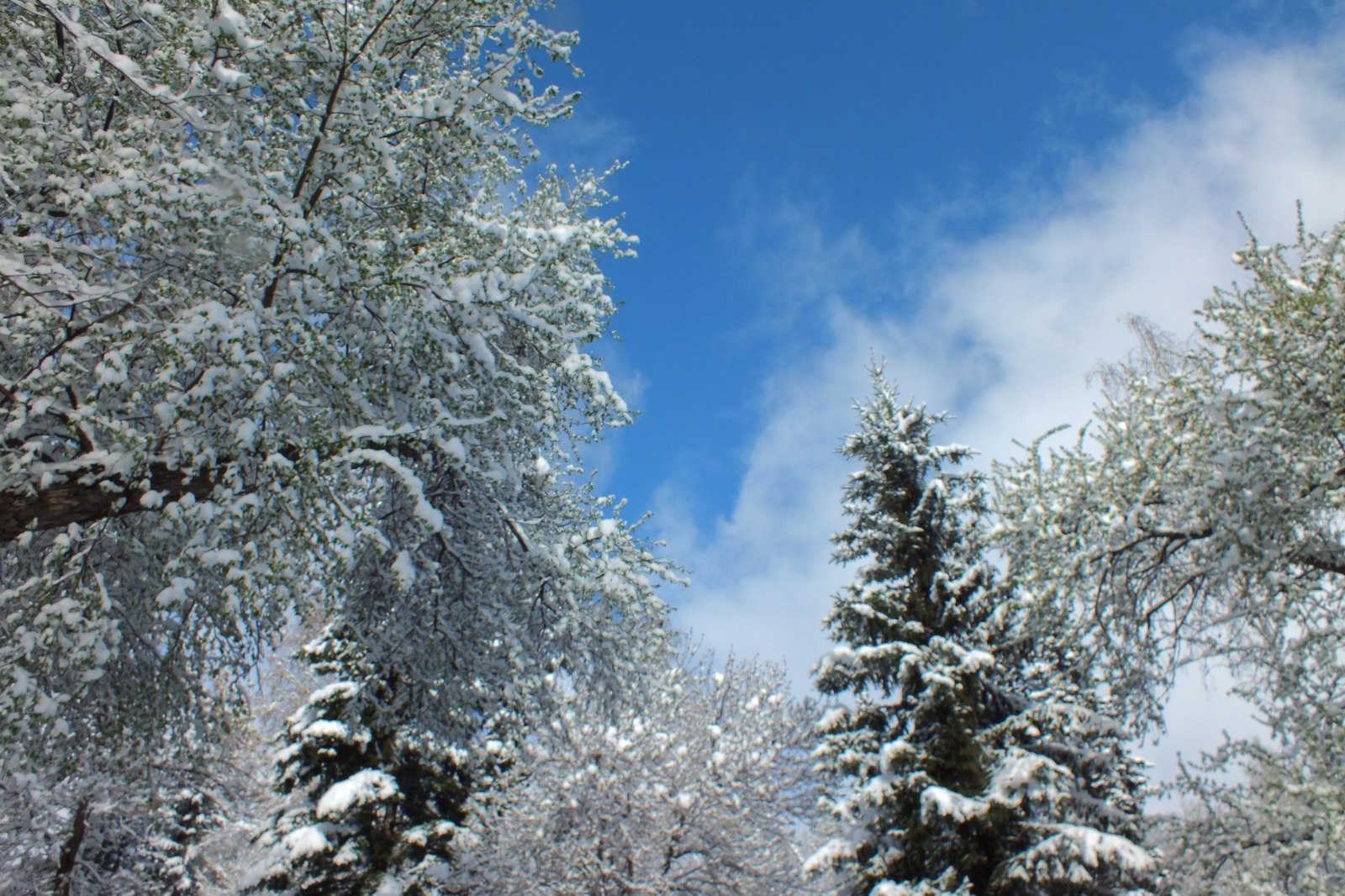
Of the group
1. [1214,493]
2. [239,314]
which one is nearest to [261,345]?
[239,314]

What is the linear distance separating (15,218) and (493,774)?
13450 mm

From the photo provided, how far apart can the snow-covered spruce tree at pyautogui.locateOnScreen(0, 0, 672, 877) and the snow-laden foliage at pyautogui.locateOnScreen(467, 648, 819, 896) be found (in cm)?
783

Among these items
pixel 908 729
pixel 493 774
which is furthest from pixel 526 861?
pixel 908 729

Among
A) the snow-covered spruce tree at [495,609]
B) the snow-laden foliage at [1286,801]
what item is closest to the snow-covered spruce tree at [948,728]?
the snow-laden foliage at [1286,801]

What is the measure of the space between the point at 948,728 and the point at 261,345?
456 inches

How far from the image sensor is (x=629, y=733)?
1791 centimetres

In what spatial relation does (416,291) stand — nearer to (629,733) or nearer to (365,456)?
(365,456)

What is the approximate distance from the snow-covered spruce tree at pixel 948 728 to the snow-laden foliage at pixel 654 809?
283 centimetres

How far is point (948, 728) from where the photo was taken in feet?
42.2

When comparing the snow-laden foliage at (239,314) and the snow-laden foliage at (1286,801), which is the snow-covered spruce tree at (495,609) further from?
the snow-laden foliage at (1286,801)

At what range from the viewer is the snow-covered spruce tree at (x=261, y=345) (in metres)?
4.95

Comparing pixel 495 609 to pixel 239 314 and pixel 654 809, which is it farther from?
pixel 654 809

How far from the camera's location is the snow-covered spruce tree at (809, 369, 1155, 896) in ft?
38.5

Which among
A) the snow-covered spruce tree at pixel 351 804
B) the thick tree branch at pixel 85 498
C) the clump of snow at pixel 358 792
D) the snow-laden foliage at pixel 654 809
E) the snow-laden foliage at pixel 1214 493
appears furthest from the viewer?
the snow-laden foliage at pixel 654 809
